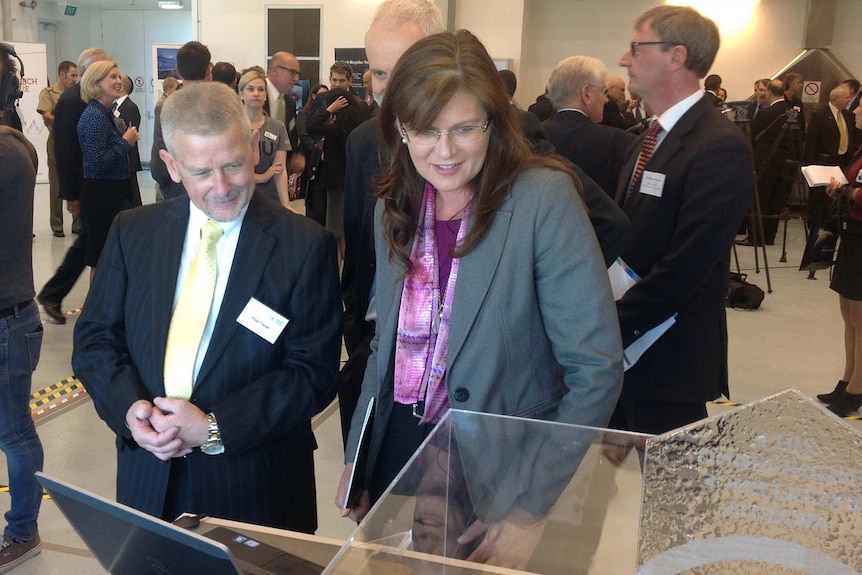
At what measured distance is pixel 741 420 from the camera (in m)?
0.88

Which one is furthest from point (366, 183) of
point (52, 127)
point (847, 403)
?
point (52, 127)

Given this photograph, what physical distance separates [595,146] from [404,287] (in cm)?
200

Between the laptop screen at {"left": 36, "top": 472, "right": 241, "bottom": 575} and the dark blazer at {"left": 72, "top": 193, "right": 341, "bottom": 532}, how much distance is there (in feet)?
1.65

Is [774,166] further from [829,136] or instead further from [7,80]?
[7,80]

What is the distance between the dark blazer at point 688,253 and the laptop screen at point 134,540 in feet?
5.01

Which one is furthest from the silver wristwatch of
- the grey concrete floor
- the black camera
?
the black camera

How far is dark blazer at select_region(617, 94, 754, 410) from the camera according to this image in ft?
7.30

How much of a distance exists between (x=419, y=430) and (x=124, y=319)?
71 cm

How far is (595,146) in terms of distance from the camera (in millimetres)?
3346

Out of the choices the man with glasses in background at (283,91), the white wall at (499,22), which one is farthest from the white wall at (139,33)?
the man with glasses in background at (283,91)

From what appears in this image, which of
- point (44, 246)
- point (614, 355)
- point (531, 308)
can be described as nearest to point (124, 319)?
point (531, 308)

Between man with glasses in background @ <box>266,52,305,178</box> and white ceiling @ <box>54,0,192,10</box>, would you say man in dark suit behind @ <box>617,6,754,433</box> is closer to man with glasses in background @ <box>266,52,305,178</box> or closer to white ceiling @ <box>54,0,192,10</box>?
Answer: man with glasses in background @ <box>266,52,305,178</box>

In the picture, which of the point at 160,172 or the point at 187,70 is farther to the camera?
the point at 187,70

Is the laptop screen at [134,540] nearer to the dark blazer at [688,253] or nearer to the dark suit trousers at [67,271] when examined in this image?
the dark blazer at [688,253]
